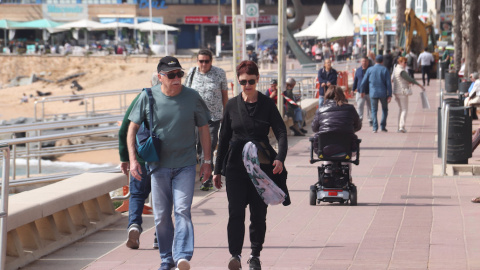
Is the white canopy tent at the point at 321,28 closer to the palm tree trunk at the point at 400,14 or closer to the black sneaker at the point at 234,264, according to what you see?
the palm tree trunk at the point at 400,14

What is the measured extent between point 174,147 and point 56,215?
2305mm

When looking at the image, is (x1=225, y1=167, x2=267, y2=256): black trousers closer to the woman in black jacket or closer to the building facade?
the woman in black jacket

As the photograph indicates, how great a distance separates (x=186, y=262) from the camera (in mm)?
6863

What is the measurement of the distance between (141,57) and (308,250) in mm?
64597

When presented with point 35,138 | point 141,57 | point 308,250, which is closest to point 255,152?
point 308,250

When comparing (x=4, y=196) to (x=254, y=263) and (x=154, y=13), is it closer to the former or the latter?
(x=254, y=263)

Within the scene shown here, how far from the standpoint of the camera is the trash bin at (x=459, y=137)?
13797 millimetres

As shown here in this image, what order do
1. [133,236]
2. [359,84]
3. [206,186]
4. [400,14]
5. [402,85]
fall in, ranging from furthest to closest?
1. [400,14]
2. [359,84]
3. [402,85]
4. [206,186]
5. [133,236]

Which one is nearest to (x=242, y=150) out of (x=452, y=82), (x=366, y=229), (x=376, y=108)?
(x=366, y=229)

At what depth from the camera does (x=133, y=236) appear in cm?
834

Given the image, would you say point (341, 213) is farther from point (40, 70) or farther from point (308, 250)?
point (40, 70)

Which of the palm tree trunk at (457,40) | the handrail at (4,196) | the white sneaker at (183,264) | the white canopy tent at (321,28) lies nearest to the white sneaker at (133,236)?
the white sneaker at (183,264)

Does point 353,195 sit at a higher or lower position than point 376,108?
lower

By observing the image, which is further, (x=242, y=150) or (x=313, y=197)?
(x=313, y=197)
